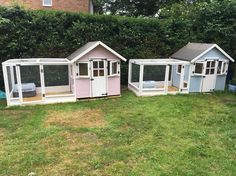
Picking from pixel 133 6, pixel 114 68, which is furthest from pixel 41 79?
pixel 133 6

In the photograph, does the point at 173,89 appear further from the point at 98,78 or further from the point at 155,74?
the point at 98,78

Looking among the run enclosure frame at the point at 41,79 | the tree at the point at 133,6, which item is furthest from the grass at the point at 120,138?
the tree at the point at 133,6

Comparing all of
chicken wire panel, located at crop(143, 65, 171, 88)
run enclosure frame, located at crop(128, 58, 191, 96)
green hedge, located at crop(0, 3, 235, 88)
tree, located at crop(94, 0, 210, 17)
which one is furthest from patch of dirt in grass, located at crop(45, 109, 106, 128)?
tree, located at crop(94, 0, 210, 17)

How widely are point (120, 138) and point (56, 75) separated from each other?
516 centimetres

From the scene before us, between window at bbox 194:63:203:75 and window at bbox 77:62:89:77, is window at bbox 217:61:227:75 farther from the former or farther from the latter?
window at bbox 77:62:89:77

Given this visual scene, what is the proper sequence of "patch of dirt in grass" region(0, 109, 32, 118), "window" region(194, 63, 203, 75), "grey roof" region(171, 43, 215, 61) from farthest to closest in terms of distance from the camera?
"window" region(194, 63, 203, 75) → "grey roof" region(171, 43, 215, 61) → "patch of dirt in grass" region(0, 109, 32, 118)

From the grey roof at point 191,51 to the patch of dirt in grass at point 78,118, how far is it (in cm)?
510

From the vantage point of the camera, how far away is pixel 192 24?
12.6 metres

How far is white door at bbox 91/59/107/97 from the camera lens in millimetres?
9188

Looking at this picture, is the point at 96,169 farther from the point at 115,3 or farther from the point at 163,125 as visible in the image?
the point at 115,3

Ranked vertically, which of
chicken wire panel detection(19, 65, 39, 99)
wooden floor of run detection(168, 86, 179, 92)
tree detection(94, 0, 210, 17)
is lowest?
wooden floor of run detection(168, 86, 179, 92)

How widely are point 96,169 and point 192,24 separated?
10539mm

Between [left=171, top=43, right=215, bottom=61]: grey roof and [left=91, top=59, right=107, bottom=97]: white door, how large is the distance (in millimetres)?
3988

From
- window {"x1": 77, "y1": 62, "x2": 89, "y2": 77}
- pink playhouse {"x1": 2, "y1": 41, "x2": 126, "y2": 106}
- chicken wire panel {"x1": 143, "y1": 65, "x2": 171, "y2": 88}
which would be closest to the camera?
pink playhouse {"x1": 2, "y1": 41, "x2": 126, "y2": 106}
